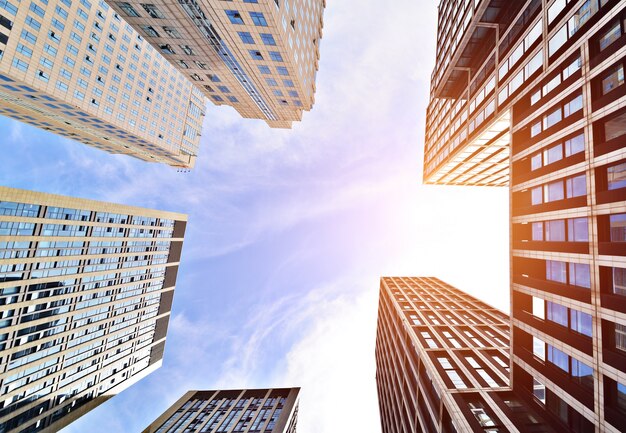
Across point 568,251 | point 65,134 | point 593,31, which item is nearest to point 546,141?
point 593,31

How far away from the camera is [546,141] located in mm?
19719

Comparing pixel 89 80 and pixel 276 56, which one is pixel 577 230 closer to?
pixel 276 56

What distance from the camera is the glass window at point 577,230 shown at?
16.0 meters

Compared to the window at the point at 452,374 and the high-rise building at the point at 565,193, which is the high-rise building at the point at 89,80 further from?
the window at the point at 452,374

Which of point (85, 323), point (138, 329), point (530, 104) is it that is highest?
point (530, 104)

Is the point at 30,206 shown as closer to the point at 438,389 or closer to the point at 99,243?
the point at 99,243

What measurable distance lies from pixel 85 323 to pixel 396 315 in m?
66.9

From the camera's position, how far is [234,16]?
33.4 meters

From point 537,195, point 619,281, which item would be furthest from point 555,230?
point 619,281

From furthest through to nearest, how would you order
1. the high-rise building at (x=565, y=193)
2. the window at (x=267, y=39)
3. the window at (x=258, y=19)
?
the window at (x=267, y=39)
the window at (x=258, y=19)
the high-rise building at (x=565, y=193)

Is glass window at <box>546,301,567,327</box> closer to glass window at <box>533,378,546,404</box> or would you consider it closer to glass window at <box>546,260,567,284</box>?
glass window at <box>546,260,567,284</box>

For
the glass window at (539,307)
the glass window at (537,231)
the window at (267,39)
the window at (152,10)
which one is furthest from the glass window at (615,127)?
the window at (152,10)

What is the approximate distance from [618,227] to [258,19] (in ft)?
133

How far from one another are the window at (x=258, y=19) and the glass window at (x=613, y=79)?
34388 mm
